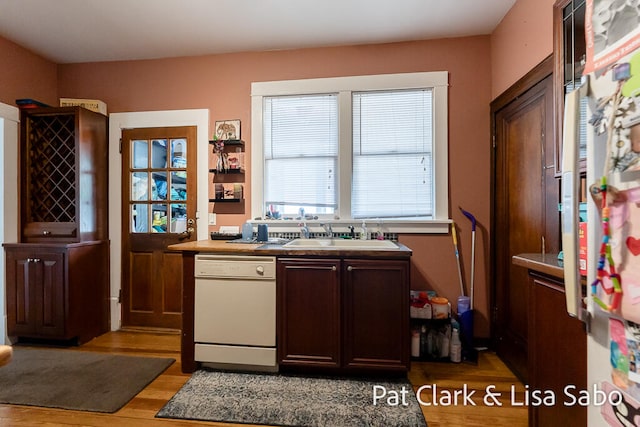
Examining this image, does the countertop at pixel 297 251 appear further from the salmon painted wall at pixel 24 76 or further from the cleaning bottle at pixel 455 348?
the salmon painted wall at pixel 24 76

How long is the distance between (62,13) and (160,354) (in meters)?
2.82

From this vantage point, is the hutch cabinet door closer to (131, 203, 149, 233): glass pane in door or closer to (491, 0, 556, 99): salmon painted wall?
(131, 203, 149, 233): glass pane in door

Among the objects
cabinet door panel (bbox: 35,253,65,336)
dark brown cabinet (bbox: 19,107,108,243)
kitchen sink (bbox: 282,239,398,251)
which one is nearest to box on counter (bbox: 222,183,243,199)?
kitchen sink (bbox: 282,239,398,251)

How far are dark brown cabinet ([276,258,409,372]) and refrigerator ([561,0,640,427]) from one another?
3.64ft

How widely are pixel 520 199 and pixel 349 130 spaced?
1463 millimetres

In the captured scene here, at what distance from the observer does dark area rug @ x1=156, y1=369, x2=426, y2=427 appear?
5.67 feet

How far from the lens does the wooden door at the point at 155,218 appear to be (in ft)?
9.89

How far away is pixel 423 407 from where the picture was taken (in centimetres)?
184

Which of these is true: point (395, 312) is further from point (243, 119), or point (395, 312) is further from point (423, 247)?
point (243, 119)

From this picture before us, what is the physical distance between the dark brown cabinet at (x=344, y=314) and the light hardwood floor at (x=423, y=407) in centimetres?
34

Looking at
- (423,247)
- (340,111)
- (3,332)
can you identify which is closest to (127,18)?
(340,111)

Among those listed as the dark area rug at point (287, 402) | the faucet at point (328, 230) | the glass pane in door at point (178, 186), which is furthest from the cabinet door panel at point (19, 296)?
the faucet at point (328, 230)

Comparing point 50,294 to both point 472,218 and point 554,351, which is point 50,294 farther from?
point 472,218

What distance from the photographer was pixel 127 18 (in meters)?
2.46
